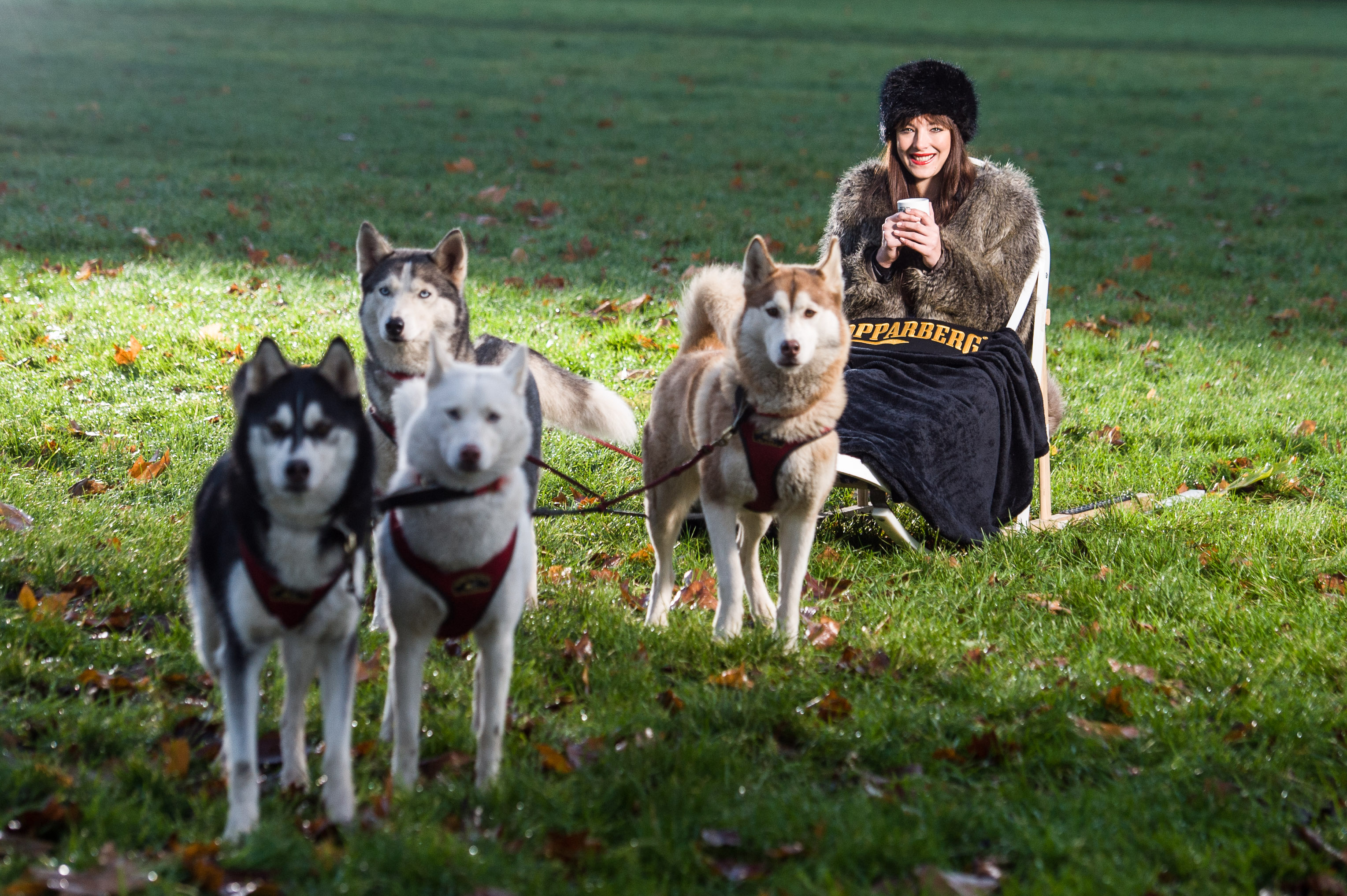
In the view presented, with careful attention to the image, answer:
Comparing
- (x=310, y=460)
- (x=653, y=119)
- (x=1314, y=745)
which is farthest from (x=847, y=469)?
(x=653, y=119)

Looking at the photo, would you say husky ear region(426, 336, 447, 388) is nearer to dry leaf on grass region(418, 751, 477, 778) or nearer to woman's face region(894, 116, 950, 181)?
dry leaf on grass region(418, 751, 477, 778)

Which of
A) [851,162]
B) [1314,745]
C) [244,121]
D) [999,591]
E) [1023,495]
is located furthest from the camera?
[244,121]

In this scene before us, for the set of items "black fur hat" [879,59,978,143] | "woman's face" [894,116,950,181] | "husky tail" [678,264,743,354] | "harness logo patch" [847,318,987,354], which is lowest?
"harness logo patch" [847,318,987,354]

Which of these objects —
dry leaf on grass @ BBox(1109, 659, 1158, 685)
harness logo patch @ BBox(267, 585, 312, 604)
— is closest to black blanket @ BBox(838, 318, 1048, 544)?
dry leaf on grass @ BBox(1109, 659, 1158, 685)

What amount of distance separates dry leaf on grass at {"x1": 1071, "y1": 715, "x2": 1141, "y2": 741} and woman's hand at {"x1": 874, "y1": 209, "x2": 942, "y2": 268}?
243 cm

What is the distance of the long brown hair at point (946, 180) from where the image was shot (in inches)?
212

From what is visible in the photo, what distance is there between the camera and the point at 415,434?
2797mm

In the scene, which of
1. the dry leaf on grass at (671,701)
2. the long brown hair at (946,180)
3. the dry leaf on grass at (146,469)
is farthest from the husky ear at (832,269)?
the dry leaf on grass at (146,469)

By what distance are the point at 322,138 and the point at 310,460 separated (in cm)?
1314

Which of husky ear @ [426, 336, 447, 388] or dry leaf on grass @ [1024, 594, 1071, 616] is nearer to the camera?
husky ear @ [426, 336, 447, 388]

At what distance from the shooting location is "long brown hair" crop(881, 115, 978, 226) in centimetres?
539

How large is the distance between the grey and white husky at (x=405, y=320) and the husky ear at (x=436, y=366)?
109cm

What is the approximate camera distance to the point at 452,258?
4184 mm

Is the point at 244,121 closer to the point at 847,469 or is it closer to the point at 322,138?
the point at 322,138
